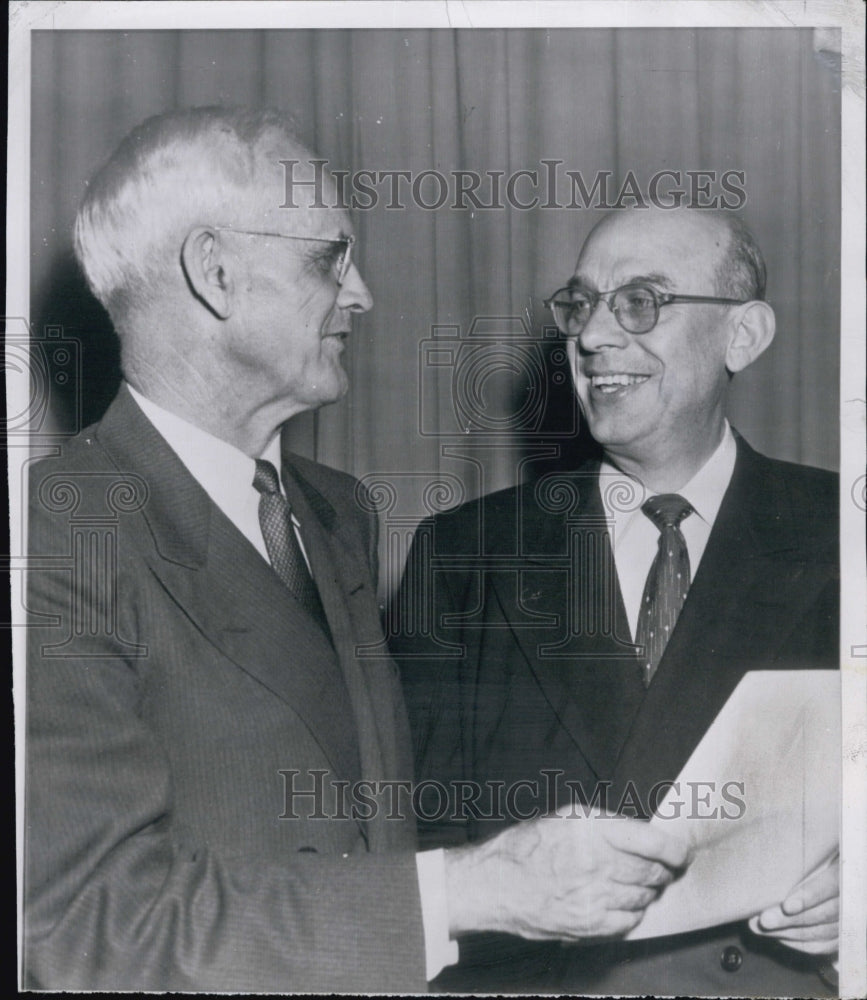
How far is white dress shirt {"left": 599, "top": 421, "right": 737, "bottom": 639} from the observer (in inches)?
130

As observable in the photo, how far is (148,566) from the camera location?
3211mm

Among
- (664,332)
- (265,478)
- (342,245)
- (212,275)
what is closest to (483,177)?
(342,245)

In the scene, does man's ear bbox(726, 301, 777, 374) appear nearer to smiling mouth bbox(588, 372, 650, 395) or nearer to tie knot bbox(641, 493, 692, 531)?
smiling mouth bbox(588, 372, 650, 395)

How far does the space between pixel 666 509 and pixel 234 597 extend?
1.09 m

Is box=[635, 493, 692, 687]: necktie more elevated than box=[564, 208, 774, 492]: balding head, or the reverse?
box=[564, 208, 774, 492]: balding head

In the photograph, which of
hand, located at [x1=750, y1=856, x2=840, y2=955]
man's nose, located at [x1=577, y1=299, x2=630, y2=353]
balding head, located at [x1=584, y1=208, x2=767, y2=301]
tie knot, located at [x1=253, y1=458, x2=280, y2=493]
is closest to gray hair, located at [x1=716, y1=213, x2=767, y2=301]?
balding head, located at [x1=584, y1=208, x2=767, y2=301]

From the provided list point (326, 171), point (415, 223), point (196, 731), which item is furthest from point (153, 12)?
point (196, 731)

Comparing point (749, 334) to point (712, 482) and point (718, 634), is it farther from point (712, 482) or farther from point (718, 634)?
point (718, 634)

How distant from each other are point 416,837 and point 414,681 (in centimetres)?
38

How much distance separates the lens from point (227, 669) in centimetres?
315

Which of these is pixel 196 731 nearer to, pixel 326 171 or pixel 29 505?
pixel 29 505

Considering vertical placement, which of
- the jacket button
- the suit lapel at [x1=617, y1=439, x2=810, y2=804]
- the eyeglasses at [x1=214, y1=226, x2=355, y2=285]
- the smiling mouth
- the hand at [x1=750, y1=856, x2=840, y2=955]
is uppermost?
the eyeglasses at [x1=214, y1=226, x2=355, y2=285]

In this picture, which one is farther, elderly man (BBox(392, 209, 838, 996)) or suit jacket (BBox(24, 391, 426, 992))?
elderly man (BBox(392, 209, 838, 996))

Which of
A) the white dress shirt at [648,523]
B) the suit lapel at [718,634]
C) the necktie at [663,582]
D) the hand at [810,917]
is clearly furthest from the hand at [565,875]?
the white dress shirt at [648,523]
